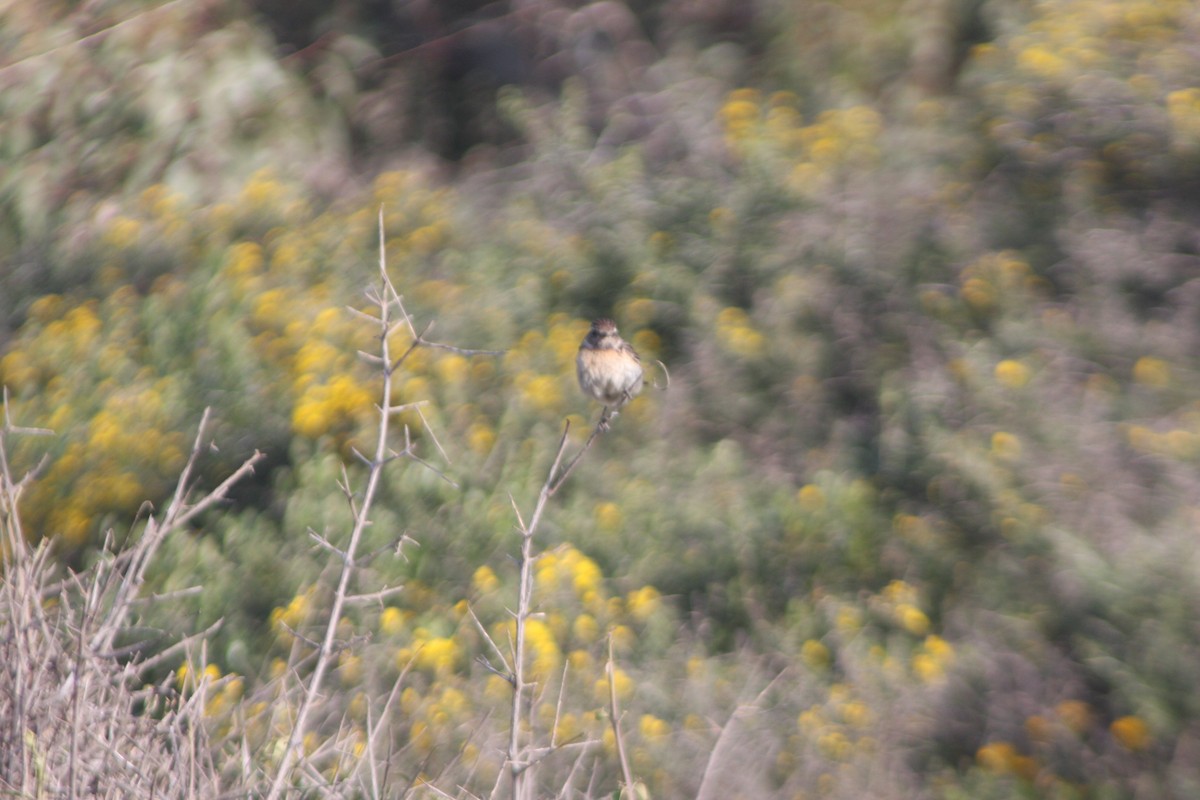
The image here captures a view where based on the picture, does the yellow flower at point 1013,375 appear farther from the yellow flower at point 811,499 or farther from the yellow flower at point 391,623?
the yellow flower at point 391,623

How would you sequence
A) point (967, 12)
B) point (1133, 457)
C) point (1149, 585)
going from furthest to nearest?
1. point (967, 12)
2. point (1133, 457)
3. point (1149, 585)

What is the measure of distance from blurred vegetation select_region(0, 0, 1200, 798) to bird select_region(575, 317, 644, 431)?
0.52 meters

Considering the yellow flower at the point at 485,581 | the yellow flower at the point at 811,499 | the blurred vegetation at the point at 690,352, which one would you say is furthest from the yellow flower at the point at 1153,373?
the yellow flower at the point at 485,581

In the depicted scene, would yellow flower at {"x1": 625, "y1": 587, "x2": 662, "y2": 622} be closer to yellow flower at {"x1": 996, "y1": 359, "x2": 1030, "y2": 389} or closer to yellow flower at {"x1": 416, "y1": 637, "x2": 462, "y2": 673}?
yellow flower at {"x1": 416, "y1": 637, "x2": 462, "y2": 673}

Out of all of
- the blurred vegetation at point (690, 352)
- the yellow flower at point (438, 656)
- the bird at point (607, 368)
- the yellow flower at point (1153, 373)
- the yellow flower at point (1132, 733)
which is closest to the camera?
the yellow flower at point (1132, 733)

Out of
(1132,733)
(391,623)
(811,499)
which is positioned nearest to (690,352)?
(811,499)

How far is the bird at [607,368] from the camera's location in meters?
3.80

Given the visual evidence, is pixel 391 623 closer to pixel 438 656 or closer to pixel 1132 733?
pixel 438 656

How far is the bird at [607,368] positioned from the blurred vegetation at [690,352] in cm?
52

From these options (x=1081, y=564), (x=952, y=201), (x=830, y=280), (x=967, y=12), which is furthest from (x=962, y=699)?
(x=967, y=12)

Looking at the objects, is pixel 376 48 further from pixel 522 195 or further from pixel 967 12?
pixel 967 12

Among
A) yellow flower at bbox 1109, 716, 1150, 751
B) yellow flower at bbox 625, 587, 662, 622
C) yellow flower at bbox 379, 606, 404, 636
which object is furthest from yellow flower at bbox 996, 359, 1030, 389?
yellow flower at bbox 379, 606, 404, 636

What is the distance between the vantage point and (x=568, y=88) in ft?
19.5

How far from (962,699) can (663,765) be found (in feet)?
2.93
